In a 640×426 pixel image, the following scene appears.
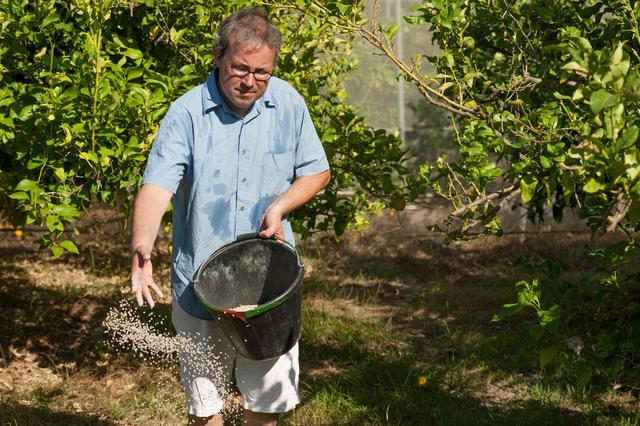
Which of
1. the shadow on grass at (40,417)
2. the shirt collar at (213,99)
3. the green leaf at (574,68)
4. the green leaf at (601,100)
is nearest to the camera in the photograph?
the green leaf at (601,100)

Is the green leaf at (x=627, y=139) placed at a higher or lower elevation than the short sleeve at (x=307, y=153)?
higher

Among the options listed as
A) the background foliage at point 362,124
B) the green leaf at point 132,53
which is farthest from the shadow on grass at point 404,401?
the green leaf at point 132,53

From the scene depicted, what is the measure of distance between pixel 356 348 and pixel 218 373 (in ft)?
7.36

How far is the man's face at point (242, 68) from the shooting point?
3.12 meters

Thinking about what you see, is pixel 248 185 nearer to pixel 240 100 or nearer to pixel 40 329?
pixel 240 100

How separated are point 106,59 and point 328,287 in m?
3.03

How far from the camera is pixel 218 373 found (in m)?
3.41

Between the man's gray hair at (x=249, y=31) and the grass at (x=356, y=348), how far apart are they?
1363 millimetres

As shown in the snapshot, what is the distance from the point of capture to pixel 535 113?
3.30 meters

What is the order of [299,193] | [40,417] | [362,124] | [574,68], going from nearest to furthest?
[574,68] → [299,193] → [40,417] → [362,124]

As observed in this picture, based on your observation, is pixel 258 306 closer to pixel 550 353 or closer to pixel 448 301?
pixel 550 353

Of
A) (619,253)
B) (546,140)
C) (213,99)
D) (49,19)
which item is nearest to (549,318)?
(619,253)

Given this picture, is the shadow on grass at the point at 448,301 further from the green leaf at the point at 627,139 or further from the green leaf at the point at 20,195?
the green leaf at the point at 20,195

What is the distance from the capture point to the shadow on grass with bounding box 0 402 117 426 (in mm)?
4477
